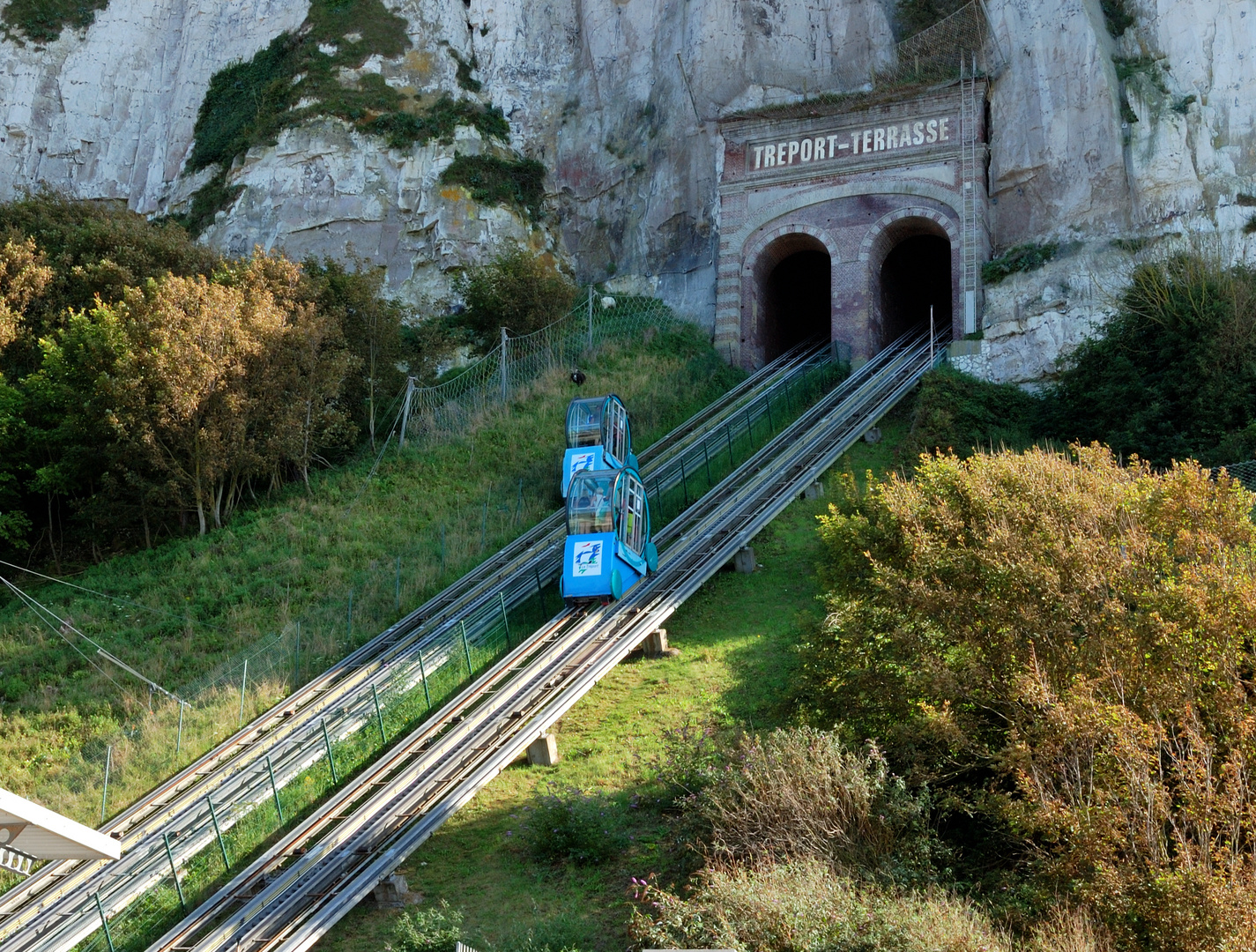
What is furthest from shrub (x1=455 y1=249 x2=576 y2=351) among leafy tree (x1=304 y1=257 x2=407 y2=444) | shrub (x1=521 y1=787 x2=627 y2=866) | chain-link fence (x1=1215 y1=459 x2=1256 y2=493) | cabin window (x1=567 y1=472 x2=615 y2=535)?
shrub (x1=521 y1=787 x2=627 y2=866)

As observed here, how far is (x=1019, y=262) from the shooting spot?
33.7 meters

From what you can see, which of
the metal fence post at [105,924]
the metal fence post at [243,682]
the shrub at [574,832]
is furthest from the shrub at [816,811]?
the metal fence post at [243,682]

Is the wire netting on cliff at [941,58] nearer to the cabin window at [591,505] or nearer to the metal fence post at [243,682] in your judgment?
the cabin window at [591,505]

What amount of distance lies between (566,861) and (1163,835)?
6.19m

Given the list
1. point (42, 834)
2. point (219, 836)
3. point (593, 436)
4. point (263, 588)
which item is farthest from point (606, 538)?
point (42, 834)

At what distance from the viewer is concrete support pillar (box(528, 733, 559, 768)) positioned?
17094 mm

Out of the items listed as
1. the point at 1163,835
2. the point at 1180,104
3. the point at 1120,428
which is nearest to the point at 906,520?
the point at 1163,835

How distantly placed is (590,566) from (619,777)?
584 cm

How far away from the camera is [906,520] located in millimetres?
15539

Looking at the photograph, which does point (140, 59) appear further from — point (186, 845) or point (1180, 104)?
point (186, 845)

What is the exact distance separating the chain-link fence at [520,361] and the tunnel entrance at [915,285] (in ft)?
20.7

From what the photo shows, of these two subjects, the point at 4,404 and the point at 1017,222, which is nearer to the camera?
the point at 4,404

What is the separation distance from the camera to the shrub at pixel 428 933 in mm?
12547

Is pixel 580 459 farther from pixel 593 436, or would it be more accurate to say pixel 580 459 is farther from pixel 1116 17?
pixel 1116 17
